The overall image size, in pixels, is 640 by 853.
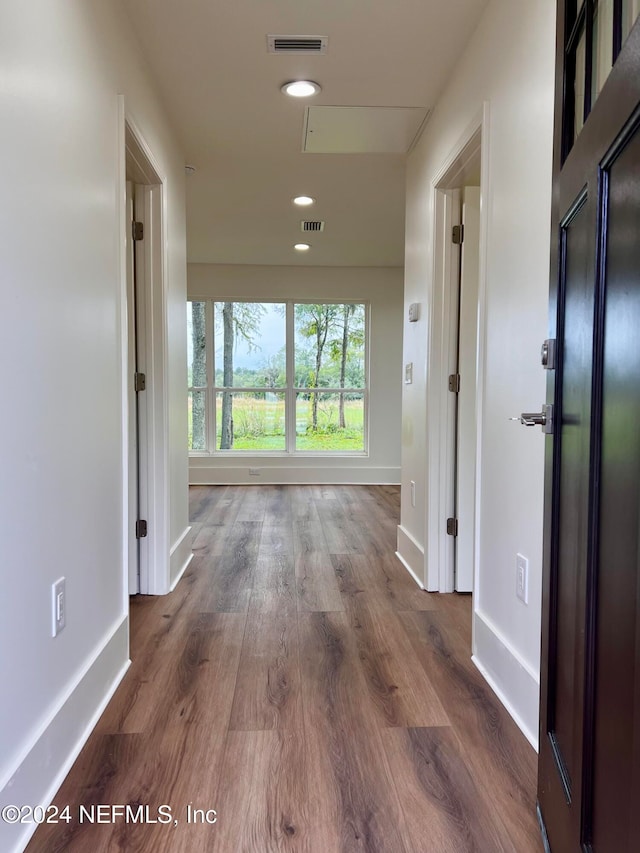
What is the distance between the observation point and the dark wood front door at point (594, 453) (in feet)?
2.35

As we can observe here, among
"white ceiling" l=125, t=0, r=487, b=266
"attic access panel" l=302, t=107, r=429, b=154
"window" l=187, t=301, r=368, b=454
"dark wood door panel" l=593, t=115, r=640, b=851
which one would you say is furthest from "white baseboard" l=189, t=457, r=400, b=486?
"dark wood door panel" l=593, t=115, r=640, b=851

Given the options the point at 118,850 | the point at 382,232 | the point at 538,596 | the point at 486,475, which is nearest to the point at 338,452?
the point at 382,232

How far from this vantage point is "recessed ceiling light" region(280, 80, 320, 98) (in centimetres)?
235

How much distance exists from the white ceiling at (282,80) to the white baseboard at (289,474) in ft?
9.59

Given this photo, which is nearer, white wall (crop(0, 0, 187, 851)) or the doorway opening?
white wall (crop(0, 0, 187, 851))

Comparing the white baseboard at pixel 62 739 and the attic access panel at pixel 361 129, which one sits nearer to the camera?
the white baseboard at pixel 62 739

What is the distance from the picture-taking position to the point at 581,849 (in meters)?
0.88

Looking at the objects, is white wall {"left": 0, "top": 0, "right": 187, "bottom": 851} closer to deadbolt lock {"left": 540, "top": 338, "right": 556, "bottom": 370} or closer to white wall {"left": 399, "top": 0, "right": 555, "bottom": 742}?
deadbolt lock {"left": 540, "top": 338, "right": 556, "bottom": 370}

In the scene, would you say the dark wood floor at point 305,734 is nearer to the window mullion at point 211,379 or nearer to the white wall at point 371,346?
the white wall at point 371,346

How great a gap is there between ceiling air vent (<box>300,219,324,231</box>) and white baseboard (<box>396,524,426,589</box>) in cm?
260

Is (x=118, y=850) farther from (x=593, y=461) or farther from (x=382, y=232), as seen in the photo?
(x=382, y=232)

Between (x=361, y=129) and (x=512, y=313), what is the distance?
1615mm

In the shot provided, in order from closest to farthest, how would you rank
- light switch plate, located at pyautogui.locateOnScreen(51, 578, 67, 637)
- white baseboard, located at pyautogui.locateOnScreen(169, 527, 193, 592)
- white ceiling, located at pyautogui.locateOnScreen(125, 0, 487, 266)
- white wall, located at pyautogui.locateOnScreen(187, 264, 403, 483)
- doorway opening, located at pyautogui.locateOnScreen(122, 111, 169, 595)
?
light switch plate, located at pyautogui.locateOnScreen(51, 578, 67, 637)
white ceiling, located at pyautogui.locateOnScreen(125, 0, 487, 266)
doorway opening, located at pyautogui.locateOnScreen(122, 111, 169, 595)
white baseboard, located at pyautogui.locateOnScreen(169, 527, 193, 592)
white wall, located at pyautogui.locateOnScreen(187, 264, 403, 483)

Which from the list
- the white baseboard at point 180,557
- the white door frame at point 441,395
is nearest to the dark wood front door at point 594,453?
the white door frame at point 441,395
